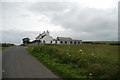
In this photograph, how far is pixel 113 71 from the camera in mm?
8969

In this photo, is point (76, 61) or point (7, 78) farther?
point (76, 61)

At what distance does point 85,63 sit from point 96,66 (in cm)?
199

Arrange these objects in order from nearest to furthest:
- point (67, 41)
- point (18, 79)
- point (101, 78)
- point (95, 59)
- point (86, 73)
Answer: point (101, 78), point (18, 79), point (86, 73), point (95, 59), point (67, 41)

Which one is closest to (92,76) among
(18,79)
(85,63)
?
(85,63)

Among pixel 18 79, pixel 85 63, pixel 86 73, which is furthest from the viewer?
pixel 85 63

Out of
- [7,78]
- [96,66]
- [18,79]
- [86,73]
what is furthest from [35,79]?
[96,66]

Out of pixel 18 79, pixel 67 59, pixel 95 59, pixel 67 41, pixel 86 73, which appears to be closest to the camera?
pixel 18 79

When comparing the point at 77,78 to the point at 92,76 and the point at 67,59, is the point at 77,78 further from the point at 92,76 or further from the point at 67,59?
the point at 67,59

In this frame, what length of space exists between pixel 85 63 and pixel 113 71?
3.74 metres

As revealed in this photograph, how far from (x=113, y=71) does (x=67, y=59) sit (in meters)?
6.33

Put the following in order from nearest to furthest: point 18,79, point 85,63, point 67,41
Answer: point 18,79
point 85,63
point 67,41

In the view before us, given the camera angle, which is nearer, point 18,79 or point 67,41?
point 18,79

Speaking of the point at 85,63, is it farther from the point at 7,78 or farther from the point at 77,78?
the point at 7,78

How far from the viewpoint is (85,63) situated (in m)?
12.6
